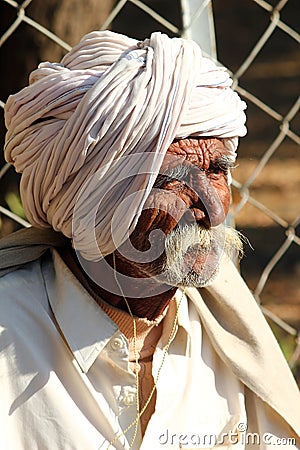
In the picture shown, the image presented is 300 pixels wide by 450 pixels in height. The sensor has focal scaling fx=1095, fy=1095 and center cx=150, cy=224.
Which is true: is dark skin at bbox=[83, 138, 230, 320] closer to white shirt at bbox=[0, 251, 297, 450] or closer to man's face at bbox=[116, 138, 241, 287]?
man's face at bbox=[116, 138, 241, 287]

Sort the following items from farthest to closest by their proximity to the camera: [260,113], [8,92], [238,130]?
[260,113] → [8,92] → [238,130]

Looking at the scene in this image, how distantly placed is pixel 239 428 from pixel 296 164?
2.10 meters

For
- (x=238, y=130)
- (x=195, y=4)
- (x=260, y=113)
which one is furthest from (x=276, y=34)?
(x=238, y=130)

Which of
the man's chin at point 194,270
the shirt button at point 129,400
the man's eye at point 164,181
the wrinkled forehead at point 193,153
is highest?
the wrinkled forehead at point 193,153

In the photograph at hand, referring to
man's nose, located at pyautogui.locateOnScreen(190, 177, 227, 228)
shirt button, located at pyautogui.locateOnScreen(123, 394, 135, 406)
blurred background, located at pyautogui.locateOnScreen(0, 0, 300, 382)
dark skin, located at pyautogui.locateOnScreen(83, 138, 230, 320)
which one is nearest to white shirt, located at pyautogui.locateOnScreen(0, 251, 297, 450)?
shirt button, located at pyautogui.locateOnScreen(123, 394, 135, 406)

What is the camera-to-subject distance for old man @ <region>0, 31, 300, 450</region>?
7.02ft

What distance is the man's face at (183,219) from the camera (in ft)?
7.24

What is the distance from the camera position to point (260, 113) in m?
4.22

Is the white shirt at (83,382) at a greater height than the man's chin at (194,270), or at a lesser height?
lesser

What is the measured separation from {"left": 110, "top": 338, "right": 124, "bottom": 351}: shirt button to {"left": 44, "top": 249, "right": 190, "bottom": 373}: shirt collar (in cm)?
1

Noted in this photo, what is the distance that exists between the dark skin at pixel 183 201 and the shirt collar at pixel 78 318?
67mm

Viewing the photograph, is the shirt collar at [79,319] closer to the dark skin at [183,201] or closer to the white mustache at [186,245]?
the dark skin at [183,201]

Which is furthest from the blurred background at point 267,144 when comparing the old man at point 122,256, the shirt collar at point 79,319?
the shirt collar at point 79,319

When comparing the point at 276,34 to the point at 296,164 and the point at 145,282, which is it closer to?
the point at 296,164
